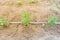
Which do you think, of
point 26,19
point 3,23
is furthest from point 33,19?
point 3,23

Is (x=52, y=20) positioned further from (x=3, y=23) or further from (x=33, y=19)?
(x=3, y=23)

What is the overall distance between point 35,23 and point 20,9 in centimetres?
62

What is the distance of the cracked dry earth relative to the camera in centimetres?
332

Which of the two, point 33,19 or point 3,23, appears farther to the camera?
point 33,19

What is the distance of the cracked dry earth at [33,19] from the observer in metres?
3.32

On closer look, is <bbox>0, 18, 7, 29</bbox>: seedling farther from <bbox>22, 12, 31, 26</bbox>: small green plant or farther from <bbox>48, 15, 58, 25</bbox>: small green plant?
<bbox>48, 15, 58, 25</bbox>: small green plant

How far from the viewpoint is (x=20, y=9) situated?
3.99 m

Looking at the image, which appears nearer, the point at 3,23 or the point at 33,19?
the point at 3,23

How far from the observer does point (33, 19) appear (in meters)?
3.69

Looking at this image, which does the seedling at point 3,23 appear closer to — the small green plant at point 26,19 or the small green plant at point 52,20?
the small green plant at point 26,19

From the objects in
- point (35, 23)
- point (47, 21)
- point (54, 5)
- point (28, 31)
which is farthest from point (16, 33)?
point (54, 5)

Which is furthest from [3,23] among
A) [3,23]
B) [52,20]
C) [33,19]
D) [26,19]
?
[52,20]

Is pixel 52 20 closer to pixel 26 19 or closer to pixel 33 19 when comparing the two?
pixel 33 19

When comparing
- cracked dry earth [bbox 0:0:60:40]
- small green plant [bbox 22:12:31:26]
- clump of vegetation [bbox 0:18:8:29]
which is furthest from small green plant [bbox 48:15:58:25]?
clump of vegetation [bbox 0:18:8:29]
